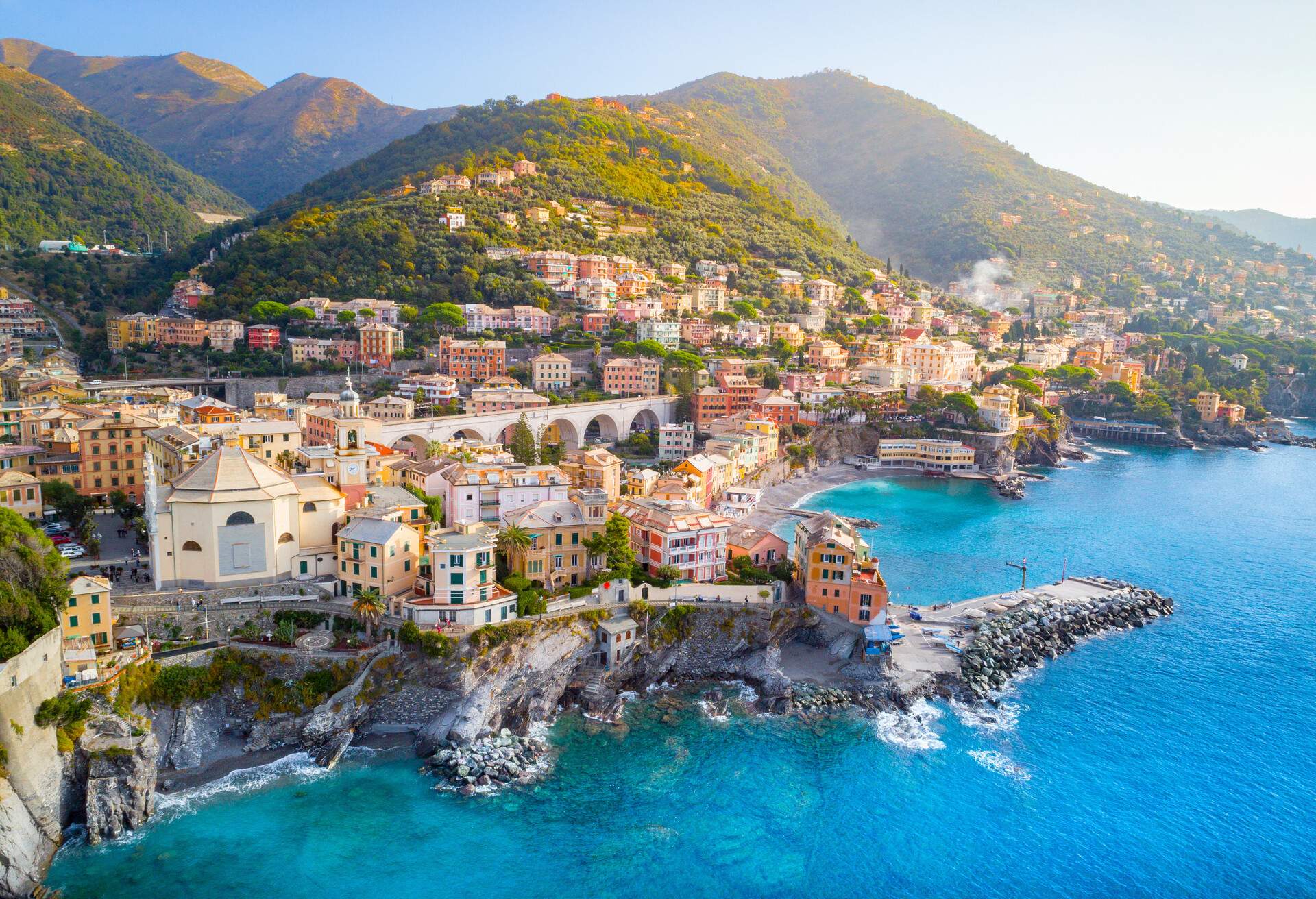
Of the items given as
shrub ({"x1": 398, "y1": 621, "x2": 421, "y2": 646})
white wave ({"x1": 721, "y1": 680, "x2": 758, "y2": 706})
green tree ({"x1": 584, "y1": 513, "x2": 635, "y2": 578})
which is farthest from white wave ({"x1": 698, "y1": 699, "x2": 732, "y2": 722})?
shrub ({"x1": 398, "y1": 621, "x2": 421, "y2": 646})

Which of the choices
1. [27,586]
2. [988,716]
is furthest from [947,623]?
[27,586]

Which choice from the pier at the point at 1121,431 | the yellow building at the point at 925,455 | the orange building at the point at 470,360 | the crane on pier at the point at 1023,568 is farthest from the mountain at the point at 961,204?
the crane on pier at the point at 1023,568

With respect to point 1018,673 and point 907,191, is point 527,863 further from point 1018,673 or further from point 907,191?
point 907,191

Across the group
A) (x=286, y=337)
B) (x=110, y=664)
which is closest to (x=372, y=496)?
(x=110, y=664)

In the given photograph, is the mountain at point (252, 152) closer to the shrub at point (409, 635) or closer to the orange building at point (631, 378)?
the orange building at point (631, 378)

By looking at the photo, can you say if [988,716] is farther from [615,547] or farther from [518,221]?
[518,221]

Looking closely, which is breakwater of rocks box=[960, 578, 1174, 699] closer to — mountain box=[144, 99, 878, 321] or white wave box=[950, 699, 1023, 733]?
white wave box=[950, 699, 1023, 733]
